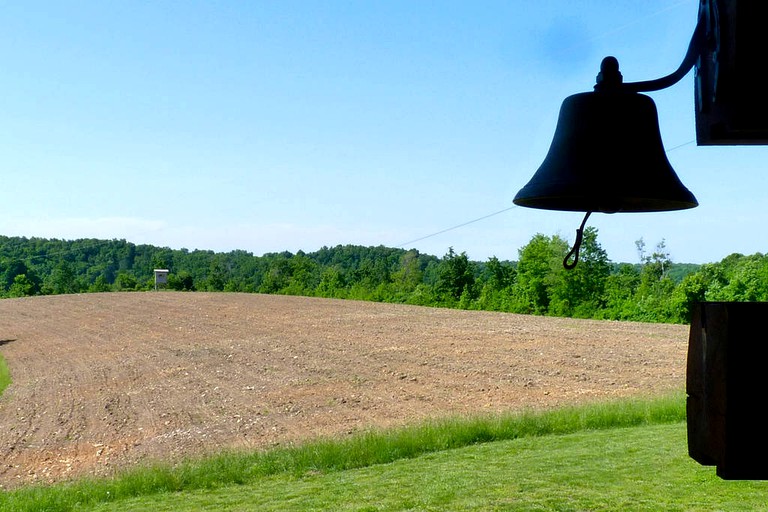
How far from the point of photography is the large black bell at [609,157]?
2.04 m

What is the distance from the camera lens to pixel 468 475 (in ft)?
21.8

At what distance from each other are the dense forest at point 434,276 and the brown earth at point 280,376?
4.18m

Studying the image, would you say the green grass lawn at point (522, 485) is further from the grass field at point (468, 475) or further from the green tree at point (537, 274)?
the green tree at point (537, 274)

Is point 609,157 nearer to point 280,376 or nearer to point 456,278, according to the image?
point 280,376

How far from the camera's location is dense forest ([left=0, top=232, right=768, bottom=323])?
2738cm

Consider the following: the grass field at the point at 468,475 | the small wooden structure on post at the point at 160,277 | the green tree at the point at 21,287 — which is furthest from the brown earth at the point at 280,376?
the green tree at the point at 21,287

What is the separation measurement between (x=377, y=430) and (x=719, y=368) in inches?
406

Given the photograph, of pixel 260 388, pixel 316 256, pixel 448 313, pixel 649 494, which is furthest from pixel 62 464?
pixel 316 256

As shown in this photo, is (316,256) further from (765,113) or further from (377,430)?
(765,113)

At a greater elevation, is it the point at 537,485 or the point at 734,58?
the point at 734,58

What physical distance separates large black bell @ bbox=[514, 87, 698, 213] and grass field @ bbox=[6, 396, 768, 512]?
3511 mm

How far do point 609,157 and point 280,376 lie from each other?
16.5m

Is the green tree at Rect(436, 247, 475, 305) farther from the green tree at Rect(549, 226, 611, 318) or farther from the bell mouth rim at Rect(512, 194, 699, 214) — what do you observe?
the bell mouth rim at Rect(512, 194, 699, 214)

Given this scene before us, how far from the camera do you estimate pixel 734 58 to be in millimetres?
1317
